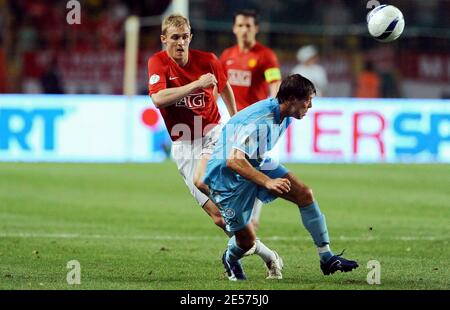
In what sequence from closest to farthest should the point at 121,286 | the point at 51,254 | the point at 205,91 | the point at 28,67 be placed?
the point at 121,286
the point at 205,91
the point at 51,254
the point at 28,67

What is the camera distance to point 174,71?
1039 centimetres

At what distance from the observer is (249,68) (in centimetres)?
1357

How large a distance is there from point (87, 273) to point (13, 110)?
44.3ft

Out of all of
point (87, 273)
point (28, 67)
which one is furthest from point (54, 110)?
point (87, 273)

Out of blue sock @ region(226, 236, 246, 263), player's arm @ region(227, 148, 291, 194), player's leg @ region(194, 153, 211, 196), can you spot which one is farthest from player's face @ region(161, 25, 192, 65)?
blue sock @ region(226, 236, 246, 263)

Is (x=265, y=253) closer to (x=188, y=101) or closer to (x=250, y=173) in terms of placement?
(x=250, y=173)

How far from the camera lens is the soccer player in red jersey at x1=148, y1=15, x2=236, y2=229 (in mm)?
10164

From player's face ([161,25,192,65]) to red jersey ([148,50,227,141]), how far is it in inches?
3.4

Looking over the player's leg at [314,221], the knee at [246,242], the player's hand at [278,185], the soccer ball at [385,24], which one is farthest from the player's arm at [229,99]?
the player's hand at [278,185]

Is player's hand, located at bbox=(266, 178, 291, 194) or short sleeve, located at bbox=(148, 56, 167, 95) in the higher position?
short sleeve, located at bbox=(148, 56, 167, 95)

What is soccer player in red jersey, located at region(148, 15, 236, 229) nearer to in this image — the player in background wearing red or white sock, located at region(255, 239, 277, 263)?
the player in background wearing red

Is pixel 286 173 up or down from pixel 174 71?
down

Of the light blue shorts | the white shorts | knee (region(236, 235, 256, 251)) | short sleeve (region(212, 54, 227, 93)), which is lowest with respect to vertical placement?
knee (region(236, 235, 256, 251))

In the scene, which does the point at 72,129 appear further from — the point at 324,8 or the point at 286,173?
the point at 286,173
